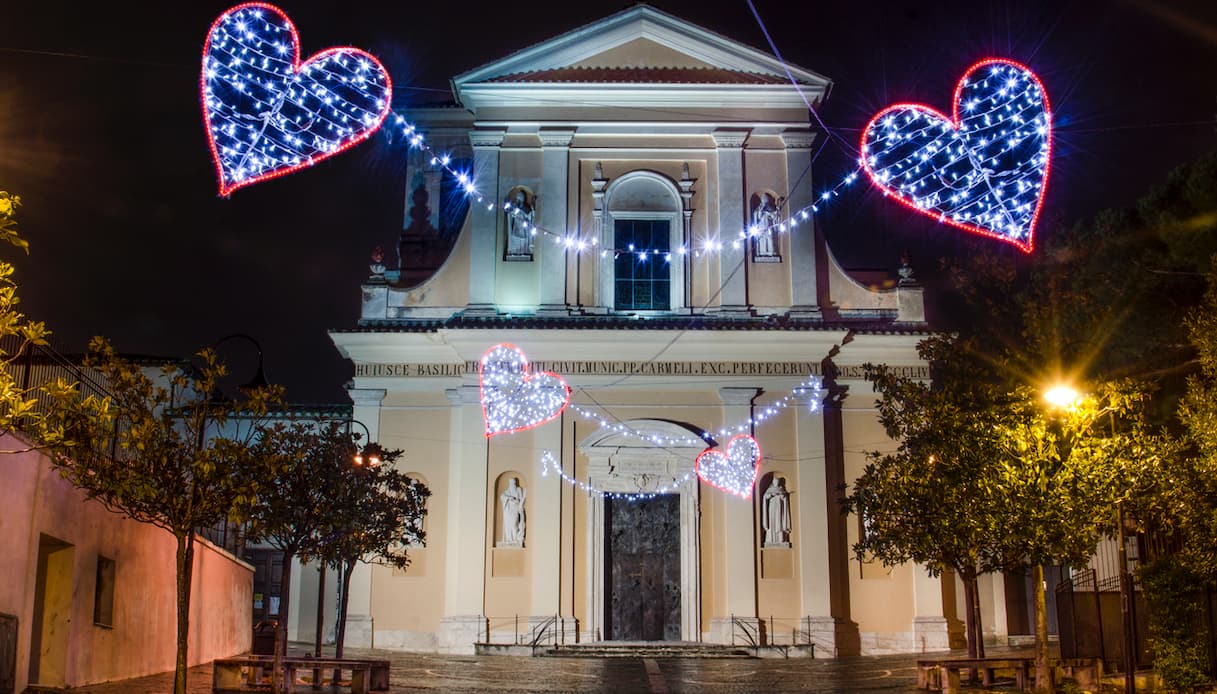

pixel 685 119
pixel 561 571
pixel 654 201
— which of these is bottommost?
pixel 561 571

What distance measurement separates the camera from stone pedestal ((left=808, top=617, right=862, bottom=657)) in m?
22.6

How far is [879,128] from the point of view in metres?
17.3

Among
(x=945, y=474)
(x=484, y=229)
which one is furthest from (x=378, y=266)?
(x=945, y=474)

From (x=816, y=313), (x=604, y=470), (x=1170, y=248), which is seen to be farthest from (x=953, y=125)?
(x=604, y=470)

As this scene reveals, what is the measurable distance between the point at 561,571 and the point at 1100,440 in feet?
38.9

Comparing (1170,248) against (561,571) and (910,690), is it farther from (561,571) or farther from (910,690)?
(561,571)

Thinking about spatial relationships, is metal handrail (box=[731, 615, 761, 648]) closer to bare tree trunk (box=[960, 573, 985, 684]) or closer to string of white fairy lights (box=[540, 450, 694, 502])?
string of white fairy lights (box=[540, 450, 694, 502])

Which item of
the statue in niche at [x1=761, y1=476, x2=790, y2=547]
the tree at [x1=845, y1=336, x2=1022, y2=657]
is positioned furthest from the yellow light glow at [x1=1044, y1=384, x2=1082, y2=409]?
the statue in niche at [x1=761, y1=476, x2=790, y2=547]

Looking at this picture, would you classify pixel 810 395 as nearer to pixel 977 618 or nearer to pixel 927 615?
pixel 927 615

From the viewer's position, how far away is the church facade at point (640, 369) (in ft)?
76.6

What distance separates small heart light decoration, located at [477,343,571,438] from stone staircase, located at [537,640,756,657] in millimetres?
4317

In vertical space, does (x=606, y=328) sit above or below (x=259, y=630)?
above

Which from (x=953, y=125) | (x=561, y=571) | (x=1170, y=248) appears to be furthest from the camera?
(x=561, y=571)

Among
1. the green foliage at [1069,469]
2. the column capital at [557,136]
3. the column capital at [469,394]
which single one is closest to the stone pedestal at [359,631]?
the column capital at [469,394]
